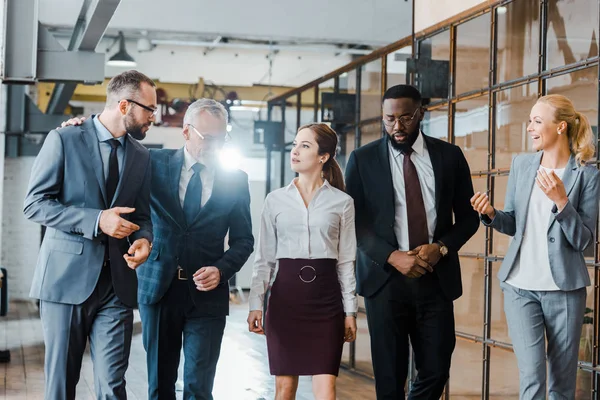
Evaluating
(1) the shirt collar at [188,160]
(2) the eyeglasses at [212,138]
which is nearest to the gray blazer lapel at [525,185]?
(2) the eyeglasses at [212,138]

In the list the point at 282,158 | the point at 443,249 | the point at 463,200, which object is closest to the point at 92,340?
the point at 443,249

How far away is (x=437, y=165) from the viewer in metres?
3.58

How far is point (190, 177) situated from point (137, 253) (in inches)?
20.9

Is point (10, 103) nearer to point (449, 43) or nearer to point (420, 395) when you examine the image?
point (449, 43)

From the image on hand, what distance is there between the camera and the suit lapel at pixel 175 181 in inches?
132

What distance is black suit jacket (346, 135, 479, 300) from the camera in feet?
11.5

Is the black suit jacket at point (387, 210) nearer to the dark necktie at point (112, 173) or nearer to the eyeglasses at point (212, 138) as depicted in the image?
the eyeglasses at point (212, 138)

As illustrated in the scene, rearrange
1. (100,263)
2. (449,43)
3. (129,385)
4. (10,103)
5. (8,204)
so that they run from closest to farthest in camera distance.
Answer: (100,263)
(449,43)
(129,385)
(10,103)
(8,204)

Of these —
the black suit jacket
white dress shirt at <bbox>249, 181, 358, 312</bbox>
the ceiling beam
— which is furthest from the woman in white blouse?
the ceiling beam

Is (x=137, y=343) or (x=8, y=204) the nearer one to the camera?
(x=137, y=343)

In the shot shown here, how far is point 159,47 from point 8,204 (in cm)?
403

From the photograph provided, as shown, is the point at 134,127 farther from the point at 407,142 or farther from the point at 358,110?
the point at 358,110

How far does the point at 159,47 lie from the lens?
42.1ft

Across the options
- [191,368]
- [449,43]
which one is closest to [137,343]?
[449,43]
